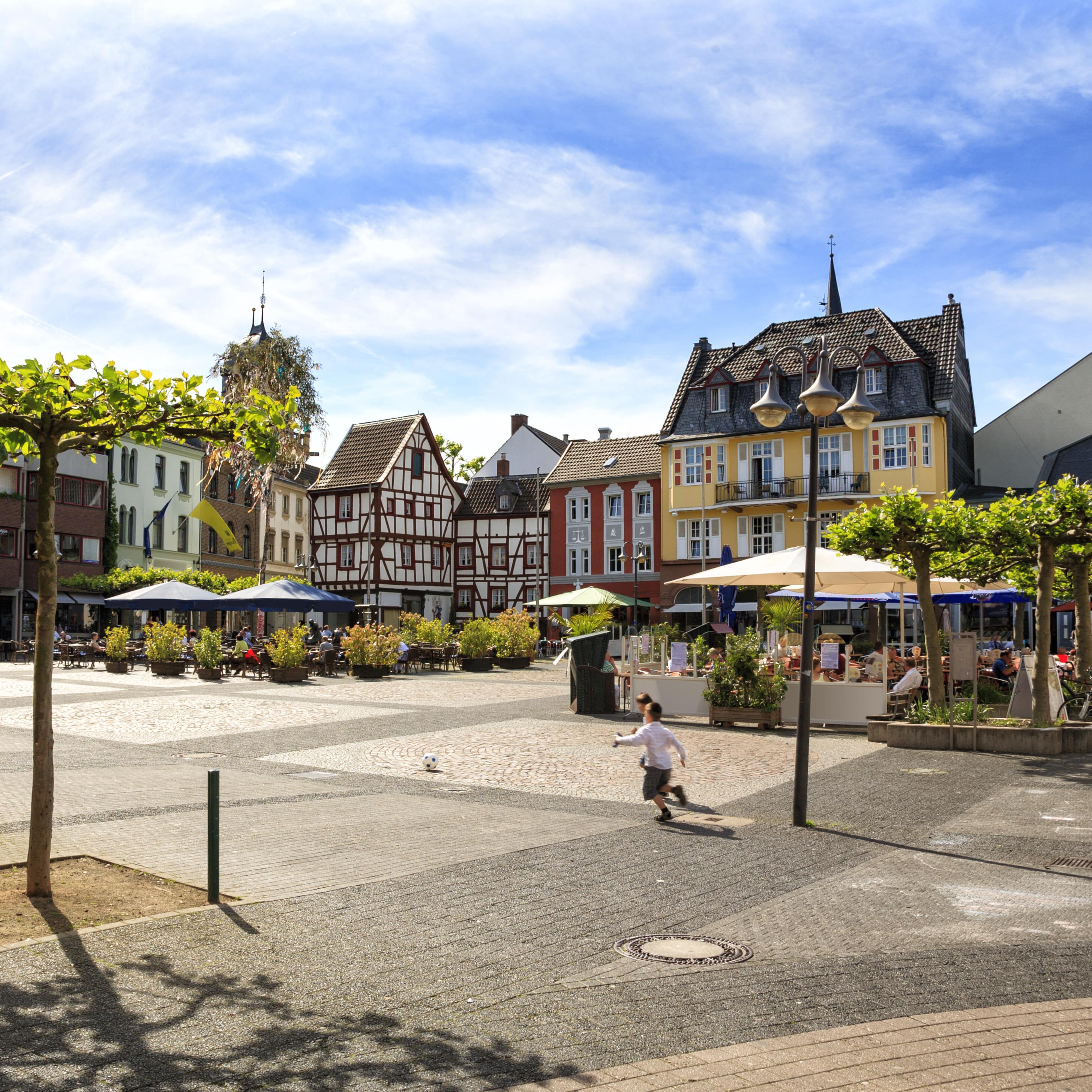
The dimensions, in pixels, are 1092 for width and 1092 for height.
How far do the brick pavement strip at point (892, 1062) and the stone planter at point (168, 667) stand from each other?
96.3ft

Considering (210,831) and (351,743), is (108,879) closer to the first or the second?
(210,831)

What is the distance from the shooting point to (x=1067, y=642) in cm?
3688

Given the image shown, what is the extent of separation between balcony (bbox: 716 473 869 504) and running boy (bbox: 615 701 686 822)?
38116 mm

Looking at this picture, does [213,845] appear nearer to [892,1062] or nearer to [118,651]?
[892,1062]

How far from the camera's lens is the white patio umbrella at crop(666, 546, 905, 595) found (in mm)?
19109

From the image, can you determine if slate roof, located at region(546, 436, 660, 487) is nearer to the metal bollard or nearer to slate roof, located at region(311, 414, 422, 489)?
slate roof, located at region(311, 414, 422, 489)

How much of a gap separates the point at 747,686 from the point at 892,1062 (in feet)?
47.1

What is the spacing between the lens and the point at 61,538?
52.4 m

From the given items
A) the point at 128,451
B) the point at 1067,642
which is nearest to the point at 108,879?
the point at 1067,642

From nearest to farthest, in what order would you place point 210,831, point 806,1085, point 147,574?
point 806,1085 → point 210,831 → point 147,574

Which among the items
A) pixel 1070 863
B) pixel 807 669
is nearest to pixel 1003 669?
pixel 807 669

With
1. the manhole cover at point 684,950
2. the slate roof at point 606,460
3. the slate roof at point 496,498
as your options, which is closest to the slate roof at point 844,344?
the slate roof at point 606,460

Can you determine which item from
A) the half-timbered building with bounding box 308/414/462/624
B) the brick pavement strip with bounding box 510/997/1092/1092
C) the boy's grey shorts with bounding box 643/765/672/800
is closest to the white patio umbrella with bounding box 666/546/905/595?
the boy's grey shorts with bounding box 643/765/672/800

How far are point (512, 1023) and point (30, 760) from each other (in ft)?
35.9
